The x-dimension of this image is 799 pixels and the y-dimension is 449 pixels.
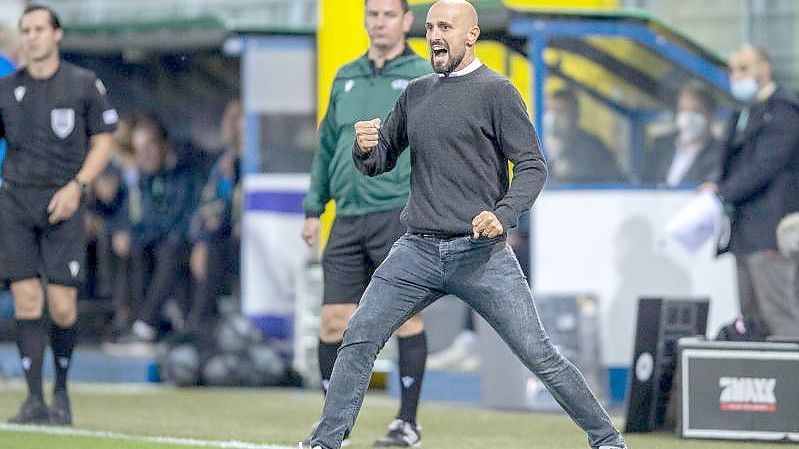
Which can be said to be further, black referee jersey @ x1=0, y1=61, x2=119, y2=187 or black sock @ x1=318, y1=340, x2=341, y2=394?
black referee jersey @ x1=0, y1=61, x2=119, y2=187

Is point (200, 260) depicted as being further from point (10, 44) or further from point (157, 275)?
point (10, 44)

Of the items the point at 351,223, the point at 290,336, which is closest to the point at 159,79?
the point at 290,336

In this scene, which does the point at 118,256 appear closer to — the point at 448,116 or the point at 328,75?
the point at 328,75

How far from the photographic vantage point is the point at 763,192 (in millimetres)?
11445

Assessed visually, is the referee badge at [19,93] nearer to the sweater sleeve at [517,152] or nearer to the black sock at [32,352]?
the black sock at [32,352]

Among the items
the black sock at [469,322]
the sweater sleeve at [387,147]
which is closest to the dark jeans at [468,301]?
the sweater sleeve at [387,147]

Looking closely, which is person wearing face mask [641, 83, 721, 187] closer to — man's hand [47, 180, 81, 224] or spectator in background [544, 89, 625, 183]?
spectator in background [544, 89, 625, 183]

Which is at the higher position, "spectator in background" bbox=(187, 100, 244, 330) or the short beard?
the short beard

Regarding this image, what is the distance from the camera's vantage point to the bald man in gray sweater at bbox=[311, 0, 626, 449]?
7.51 m

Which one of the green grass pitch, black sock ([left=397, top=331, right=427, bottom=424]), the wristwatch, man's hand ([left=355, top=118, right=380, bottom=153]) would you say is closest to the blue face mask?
the green grass pitch

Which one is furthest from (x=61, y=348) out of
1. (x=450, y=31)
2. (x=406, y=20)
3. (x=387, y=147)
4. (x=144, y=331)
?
(x=144, y=331)

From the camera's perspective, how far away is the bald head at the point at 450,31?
7.51 metres

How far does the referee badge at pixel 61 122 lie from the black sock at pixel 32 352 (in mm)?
1018

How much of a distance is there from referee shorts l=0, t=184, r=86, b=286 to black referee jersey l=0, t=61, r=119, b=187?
99 millimetres
